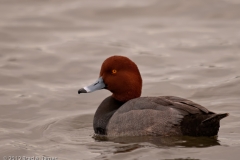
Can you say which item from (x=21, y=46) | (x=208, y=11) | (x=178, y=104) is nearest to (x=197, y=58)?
(x=208, y=11)

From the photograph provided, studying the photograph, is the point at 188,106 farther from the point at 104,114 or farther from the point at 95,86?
the point at 95,86

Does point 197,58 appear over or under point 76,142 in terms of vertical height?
over

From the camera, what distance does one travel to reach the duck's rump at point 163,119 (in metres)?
7.26

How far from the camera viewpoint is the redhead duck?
23.9ft

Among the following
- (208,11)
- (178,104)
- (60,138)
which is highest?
(208,11)

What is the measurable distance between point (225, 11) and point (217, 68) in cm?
295

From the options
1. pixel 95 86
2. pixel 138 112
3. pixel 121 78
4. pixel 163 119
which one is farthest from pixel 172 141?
pixel 95 86

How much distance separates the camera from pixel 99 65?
1146 cm

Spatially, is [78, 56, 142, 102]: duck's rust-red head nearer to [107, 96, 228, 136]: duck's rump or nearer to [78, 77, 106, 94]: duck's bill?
[78, 77, 106, 94]: duck's bill

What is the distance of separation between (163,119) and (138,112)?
35cm

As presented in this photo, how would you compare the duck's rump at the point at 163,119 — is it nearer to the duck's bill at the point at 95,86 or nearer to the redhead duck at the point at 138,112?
the redhead duck at the point at 138,112

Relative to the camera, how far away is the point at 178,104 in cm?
745

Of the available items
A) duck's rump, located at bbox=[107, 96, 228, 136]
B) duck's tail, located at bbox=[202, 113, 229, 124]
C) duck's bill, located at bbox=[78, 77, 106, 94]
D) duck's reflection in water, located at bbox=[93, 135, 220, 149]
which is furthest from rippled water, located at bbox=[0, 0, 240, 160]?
duck's bill, located at bbox=[78, 77, 106, 94]

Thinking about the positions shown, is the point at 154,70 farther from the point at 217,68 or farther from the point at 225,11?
the point at 225,11
